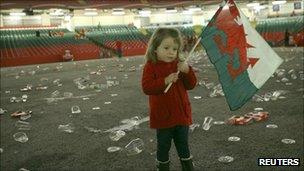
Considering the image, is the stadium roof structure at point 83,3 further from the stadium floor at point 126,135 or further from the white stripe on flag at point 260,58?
the white stripe on flag at point 260,58

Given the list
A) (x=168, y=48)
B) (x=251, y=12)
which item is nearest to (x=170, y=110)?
(x=168, y=48)

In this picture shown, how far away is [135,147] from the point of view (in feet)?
14.2

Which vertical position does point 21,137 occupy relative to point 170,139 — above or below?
below

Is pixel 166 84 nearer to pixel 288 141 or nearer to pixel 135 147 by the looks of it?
pixel 135 147

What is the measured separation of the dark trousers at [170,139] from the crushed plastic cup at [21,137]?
2.56m

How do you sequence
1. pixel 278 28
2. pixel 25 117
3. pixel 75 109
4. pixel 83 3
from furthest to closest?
1. pixel 278 28
2. pixel 83 3
3. pixel 75 109
4. pixel 25 117

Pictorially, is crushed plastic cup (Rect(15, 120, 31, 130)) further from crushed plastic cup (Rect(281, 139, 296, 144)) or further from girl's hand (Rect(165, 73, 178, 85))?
crushed plastic cup (Rect(281, 139, 296, 144))

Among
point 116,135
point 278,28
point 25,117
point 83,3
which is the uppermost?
point 83,3

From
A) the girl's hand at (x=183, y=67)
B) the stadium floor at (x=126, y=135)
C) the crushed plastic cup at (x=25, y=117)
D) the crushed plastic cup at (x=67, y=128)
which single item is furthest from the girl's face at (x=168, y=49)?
the crushed plastic cup at (x=25, y=117)

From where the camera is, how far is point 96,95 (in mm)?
8562

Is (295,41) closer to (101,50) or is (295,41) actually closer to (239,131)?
(101,50)

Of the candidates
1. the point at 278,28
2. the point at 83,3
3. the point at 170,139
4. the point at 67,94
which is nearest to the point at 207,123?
the point at 170,139

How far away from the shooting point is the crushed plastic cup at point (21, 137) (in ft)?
16.2

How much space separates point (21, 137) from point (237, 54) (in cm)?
344
